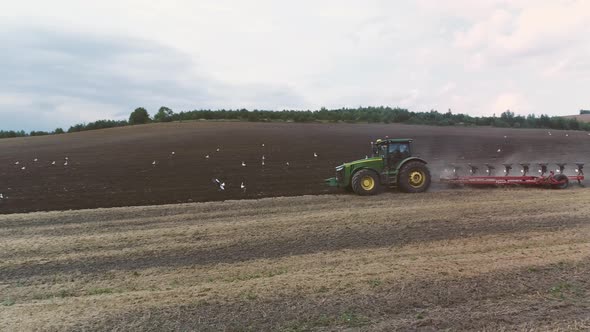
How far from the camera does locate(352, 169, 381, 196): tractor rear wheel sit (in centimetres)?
1539

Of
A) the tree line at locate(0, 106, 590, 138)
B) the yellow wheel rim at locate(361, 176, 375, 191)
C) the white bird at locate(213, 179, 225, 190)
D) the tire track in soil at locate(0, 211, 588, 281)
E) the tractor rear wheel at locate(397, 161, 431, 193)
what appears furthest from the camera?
the tree line at locate(0, 106, 590, 138)

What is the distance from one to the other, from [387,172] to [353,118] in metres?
47.0

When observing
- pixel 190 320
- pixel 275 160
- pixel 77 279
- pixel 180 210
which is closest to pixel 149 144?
pixel 275 160

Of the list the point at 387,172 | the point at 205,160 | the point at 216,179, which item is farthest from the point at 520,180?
the point at 205,160

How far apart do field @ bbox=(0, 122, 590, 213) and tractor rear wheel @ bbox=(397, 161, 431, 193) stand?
10.6ft

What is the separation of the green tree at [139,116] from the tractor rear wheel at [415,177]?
194 ft

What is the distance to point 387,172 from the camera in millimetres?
15984

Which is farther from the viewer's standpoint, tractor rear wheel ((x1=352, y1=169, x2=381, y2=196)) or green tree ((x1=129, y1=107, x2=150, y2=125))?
green tree ((x1=129, y1=107, x2=150, y2=125))

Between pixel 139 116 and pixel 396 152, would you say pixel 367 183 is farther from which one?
pixel 139 116

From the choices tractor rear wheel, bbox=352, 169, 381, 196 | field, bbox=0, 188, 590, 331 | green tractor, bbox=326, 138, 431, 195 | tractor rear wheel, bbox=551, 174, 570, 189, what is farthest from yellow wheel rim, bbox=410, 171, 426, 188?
tractor rear wheel, bbox=551, 174, 570, 189

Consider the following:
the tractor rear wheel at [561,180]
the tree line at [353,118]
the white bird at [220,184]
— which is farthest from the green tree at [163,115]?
the tractor rear wheel at [561,180]

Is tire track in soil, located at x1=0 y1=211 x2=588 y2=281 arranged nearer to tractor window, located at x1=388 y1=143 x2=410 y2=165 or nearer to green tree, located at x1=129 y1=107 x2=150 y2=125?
tractor window, located at x1=388 y1=143 x2=410 y2=165

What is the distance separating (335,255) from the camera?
886 centimetres

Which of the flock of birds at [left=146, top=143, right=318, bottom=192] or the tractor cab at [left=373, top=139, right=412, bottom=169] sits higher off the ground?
the tractor cab at [left=373, top=139, right=412, bottom=169]
